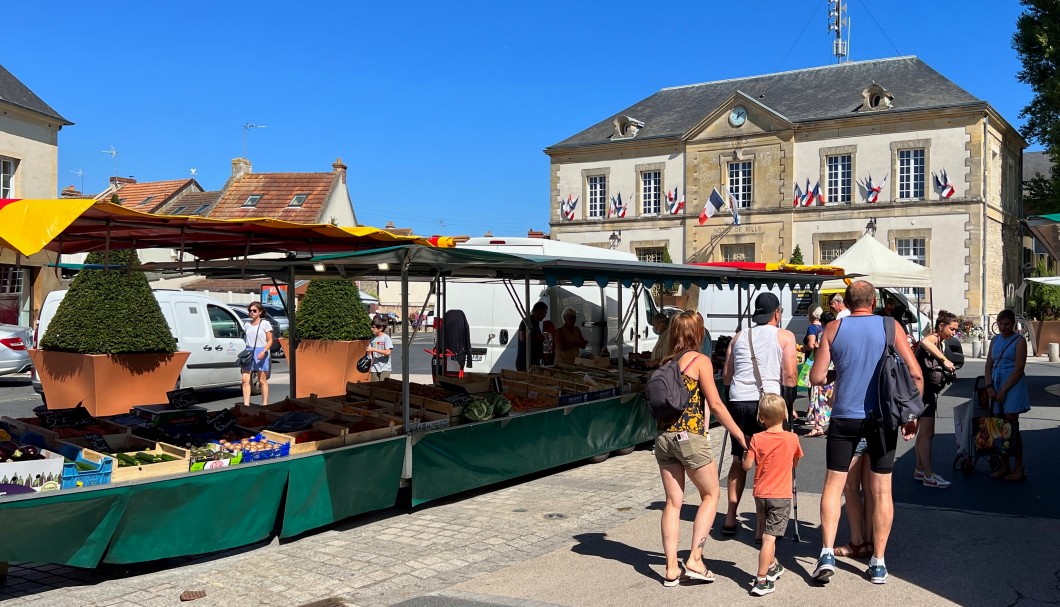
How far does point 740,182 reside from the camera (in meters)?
37.8

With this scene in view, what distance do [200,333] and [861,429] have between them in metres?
11.7

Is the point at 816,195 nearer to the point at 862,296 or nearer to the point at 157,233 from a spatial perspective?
the point at 862,296

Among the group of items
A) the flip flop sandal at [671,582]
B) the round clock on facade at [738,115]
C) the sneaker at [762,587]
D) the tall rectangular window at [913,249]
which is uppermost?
the round clock on facade at [738,115]

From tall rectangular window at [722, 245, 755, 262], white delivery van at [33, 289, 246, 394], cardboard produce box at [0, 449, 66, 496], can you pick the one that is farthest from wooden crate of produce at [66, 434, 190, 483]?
tall rectangular window at [722, 245, 755, 262]

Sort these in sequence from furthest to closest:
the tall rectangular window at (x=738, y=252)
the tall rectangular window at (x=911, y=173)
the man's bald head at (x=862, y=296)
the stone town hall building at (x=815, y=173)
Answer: the tall rectangular window at (x=738, y=252), the tall rectangular window at (x=911, y=173), the stone town hall building at (x=815, y=173), the man's bald head at (x=862, y=296)

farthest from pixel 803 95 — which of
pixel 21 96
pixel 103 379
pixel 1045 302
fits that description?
pixel 103 379

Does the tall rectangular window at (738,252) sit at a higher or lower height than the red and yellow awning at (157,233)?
higher

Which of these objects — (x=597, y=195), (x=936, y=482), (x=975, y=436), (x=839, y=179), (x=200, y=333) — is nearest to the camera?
(x=936, y=482)

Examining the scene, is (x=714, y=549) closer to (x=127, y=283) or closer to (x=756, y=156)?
(x=127, y=283)

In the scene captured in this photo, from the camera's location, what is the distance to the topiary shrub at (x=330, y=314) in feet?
49.0

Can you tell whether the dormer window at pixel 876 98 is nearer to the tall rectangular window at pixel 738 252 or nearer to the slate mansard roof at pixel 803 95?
the slate mansard roof at pixel 803 95

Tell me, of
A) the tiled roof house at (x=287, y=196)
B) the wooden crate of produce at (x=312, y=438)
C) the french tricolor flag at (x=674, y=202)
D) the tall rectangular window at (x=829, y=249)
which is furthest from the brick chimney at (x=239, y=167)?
the wooden crate of produce at (x=312, y=438)

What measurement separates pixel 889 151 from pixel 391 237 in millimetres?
32405

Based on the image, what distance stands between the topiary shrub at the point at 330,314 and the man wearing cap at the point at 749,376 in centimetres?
958
